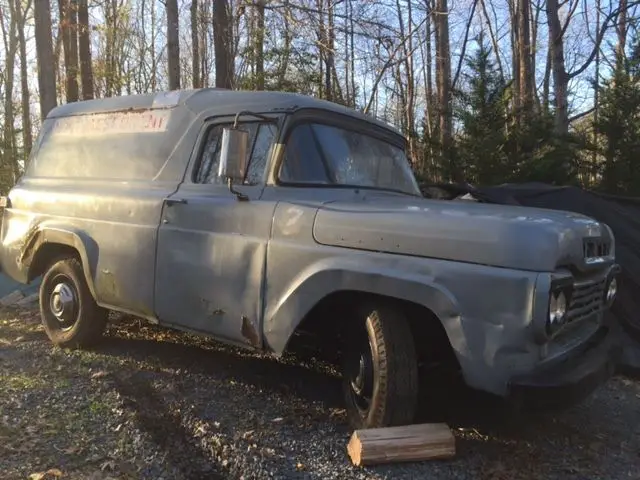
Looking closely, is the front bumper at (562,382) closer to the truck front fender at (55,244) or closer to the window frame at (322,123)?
the window frame at (322,123)

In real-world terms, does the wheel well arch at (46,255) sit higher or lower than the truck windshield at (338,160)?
lower

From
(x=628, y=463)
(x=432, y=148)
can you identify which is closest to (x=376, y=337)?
(x=628, y=463)

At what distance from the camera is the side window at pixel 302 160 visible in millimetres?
4078

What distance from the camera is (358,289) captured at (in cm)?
341

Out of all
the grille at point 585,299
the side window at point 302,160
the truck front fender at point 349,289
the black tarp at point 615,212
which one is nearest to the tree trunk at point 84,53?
the black tarp at point 615,212


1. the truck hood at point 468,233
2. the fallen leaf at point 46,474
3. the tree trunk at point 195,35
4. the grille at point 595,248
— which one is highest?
the tree trunk at point 195,35

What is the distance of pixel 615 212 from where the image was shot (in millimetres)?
6141

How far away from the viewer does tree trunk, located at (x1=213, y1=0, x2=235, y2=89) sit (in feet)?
39.9

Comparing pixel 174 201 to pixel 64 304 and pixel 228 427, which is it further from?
pixel 64 304

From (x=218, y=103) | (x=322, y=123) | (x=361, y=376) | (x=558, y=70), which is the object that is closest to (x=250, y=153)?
(x=322, y=123)

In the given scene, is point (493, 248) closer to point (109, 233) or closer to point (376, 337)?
point (376, 337)

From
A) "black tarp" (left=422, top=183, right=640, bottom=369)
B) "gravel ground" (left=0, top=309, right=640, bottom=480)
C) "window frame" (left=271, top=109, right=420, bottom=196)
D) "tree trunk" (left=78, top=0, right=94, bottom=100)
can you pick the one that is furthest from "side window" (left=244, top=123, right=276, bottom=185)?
"tree trunk" (left=78, top=0, right=94, bottom=100)

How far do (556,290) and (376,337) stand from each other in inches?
39.3

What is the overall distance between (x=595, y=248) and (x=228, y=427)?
95.6 inches
